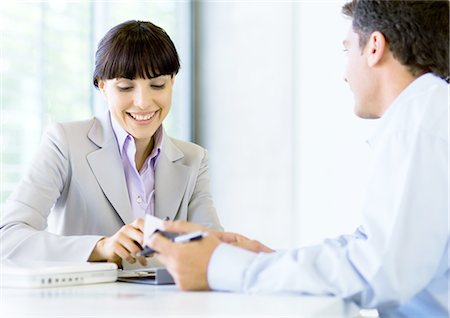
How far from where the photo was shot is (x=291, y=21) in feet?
15.6

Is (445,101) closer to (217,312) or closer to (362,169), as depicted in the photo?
(217,312)

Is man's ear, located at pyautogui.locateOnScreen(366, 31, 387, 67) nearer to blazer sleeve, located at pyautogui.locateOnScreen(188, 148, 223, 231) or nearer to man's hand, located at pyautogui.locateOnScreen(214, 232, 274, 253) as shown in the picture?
man's hand, located at pyautogui.locateOnScreen(214, 232, 274, 253)

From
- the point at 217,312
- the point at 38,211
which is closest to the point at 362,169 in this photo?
the point at 38,211

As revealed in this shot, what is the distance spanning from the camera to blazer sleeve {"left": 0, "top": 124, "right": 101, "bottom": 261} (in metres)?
1.86

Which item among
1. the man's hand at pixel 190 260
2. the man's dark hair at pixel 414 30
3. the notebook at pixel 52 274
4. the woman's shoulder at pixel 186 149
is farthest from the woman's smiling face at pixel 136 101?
the man's hand at pixel 190 260

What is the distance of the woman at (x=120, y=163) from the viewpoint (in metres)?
2.16

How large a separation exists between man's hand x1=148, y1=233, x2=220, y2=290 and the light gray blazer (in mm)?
603

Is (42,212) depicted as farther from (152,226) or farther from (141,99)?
(152,226)

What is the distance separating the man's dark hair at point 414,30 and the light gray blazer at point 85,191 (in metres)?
0.87

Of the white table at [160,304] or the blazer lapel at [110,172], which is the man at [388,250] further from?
the blazer lapel at [110,172]

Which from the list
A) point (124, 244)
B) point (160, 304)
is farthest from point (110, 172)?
point (160, 304)

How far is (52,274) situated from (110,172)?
679mm

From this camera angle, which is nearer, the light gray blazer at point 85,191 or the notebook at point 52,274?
the notebook at point 52,274

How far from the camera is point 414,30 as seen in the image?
64.7 inches
